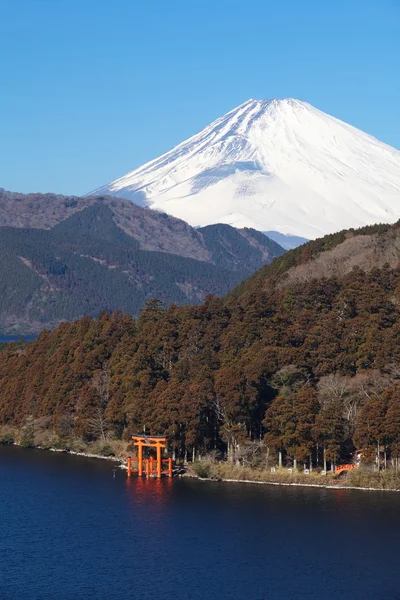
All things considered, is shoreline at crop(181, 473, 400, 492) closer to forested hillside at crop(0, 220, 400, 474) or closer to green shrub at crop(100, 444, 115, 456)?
forested hillside at crop(0, 220, 400, 474)

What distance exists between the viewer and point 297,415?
44188mm

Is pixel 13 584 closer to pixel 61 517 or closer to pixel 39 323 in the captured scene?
pixel 61 517

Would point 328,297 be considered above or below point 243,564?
above

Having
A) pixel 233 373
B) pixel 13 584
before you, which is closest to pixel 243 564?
pixel 13 584

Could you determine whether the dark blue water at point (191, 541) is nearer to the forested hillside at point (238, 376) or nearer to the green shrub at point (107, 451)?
the forested hillside at point (238, 376)

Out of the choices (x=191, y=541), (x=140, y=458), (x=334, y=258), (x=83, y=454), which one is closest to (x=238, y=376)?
(x=140, y=458)

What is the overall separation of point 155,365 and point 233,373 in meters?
7.68

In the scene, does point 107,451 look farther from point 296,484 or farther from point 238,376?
point 296,484

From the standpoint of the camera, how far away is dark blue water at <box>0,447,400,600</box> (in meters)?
30.8

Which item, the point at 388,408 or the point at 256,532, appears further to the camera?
the point at 388,408

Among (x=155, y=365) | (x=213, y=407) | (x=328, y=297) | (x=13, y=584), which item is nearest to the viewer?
(x=13, y=584)

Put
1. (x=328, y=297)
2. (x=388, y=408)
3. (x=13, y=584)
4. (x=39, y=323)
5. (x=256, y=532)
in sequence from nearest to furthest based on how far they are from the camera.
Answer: (x=13, y=584), (x=256, y=532), (x=388, y=408), (x=328, y=297), (x=39, y=323)

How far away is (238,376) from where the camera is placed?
155 feet

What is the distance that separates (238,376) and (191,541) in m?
12.9
